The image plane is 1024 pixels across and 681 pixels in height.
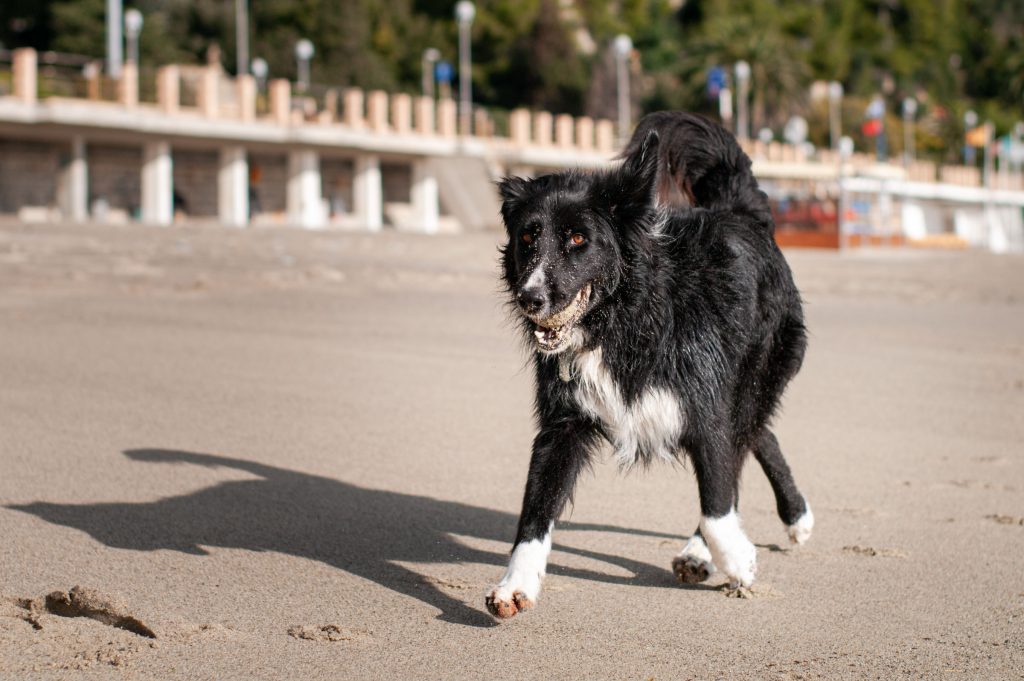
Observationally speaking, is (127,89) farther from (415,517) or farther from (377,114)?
(415,517)

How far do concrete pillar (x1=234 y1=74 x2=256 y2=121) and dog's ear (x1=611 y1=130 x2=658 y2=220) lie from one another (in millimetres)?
35753

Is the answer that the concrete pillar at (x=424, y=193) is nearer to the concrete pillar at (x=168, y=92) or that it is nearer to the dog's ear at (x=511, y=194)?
the concrete pillar at (x=168, y=92)

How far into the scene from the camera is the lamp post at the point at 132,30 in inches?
1923

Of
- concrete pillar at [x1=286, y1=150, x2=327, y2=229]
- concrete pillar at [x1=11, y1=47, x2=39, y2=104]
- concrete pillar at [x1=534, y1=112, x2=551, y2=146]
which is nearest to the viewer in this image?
concrete pillar at [x1=11, y1=47, x2=39, y2=104]

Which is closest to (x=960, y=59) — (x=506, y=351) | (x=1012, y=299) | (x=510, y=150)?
(x=510, y=150)

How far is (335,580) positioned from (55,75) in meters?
32.2

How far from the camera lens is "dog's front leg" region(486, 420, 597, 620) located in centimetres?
446

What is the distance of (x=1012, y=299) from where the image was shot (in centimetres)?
1944

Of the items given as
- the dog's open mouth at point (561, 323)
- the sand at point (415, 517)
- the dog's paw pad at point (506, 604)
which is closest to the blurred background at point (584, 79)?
the sand at point (415, 517)

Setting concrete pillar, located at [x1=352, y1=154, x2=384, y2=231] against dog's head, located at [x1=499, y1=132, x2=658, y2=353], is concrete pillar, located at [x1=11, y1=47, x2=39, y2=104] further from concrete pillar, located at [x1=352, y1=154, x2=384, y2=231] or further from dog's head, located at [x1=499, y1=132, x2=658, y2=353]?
dog's head, located at [x1=499, y1=132, x2=658, y2=353]

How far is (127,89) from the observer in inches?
1401

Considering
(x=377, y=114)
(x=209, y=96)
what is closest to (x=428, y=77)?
(x=377, y=114)

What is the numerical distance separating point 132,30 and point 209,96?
18.3 meters

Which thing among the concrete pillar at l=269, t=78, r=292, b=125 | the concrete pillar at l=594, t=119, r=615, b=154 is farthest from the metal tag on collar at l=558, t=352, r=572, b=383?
the concrete pillar at l=594, t=119, r=615, b=154
